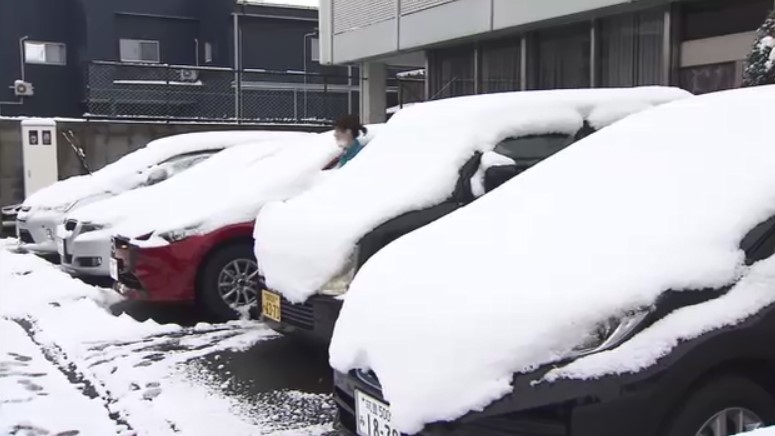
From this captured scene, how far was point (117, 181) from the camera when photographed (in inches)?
419

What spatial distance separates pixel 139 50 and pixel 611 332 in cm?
2030

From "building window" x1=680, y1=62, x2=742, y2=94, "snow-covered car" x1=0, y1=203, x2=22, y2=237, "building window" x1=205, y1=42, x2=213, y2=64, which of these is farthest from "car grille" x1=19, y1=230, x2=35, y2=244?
"building window" x1=205, y1=42, x2=213, y2=64

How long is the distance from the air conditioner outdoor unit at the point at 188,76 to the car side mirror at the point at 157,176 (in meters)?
8.40

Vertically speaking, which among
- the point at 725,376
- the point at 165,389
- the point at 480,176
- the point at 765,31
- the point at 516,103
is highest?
the point at 765,31

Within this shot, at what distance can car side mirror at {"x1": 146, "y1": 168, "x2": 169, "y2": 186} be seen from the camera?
10.0 m

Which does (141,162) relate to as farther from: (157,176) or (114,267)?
(114,267)

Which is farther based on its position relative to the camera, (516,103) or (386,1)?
(386,1)

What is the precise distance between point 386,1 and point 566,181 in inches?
408

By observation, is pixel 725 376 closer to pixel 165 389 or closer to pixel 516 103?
pixel 516 103

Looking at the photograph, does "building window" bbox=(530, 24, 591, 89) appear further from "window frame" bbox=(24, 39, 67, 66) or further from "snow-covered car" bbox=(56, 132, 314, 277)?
"window frame" bbox=(24, 39, 67, 66)

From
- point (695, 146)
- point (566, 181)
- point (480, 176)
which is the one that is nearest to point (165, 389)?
point (480, 176)

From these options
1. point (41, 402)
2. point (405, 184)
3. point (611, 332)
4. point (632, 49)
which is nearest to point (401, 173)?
point (405, 184)

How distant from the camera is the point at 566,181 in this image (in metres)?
3.93

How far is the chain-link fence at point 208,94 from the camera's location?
16.7 m
